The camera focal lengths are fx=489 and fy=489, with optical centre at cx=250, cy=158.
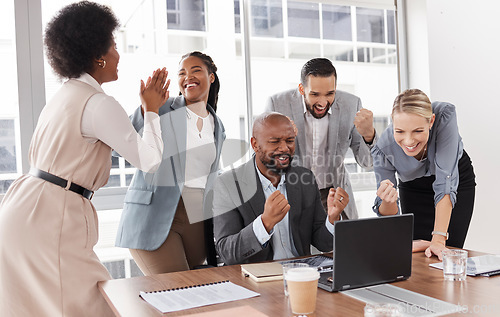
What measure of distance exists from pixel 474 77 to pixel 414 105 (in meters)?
1.81

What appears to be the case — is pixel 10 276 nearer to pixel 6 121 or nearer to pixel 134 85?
pixel 6 121

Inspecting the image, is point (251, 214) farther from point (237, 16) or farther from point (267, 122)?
point (237, 16)

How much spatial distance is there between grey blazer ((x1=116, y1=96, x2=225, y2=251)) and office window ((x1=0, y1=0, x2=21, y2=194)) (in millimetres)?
797

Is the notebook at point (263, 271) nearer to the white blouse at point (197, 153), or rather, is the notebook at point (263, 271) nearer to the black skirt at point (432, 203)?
the white blouse at point (197, 153)

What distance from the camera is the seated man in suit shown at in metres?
1.82

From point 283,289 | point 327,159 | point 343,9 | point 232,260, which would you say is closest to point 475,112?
point 343,9

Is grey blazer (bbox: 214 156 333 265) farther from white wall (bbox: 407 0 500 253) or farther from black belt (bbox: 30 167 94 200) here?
white wall (bbox: 407 0 500 253)

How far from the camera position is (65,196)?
1592 mm

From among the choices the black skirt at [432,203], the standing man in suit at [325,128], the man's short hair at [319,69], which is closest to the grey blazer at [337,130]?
the standing man in suit at [325,128]

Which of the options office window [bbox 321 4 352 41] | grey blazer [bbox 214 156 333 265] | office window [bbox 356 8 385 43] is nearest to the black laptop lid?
grey blazer [bbox 214 156 333 265]

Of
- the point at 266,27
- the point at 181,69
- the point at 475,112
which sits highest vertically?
the point at 266,27

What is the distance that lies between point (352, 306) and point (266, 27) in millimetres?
2455

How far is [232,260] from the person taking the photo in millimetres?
1824

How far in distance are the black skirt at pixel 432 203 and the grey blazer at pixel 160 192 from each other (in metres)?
1.05
